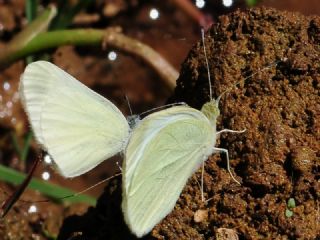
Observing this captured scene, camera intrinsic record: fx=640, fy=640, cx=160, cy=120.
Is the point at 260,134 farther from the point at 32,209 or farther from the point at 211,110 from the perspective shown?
the point at 32,209

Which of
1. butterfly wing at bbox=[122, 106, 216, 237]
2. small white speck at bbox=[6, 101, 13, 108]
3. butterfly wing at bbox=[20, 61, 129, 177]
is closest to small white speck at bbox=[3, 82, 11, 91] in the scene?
small white speck at bbox=[6, 101, 13, 108]

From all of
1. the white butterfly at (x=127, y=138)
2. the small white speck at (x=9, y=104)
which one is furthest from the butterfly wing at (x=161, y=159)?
the small white speck at (x=9, y=104)

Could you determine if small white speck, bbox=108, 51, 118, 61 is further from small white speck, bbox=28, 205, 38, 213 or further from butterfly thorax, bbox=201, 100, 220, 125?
butterfly thorax, bbox=201, 100, 220, 125

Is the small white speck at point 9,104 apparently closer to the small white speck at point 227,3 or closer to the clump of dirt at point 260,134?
the small white speck at point 227,3

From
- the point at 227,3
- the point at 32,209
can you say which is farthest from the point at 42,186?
the point at 227,3

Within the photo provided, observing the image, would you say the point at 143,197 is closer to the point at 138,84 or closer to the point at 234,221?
the point at 234,221

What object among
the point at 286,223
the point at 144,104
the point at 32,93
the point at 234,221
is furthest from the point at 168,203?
the point at 144,104

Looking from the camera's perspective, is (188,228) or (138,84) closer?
(188,228)
